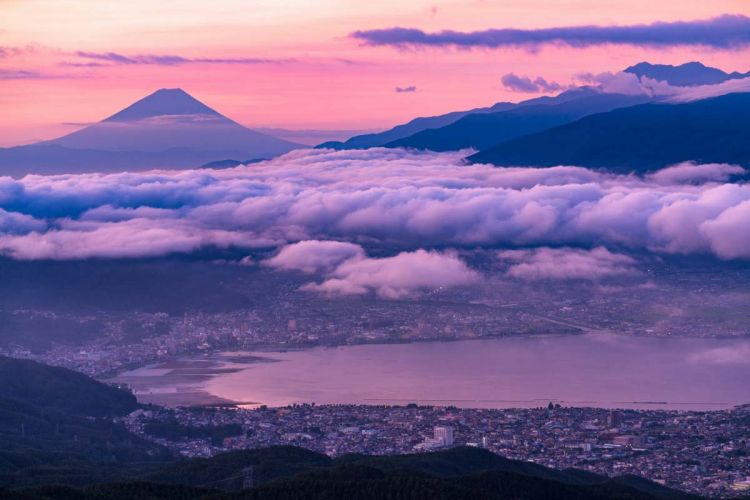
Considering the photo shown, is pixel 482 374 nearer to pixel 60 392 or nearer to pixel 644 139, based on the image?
pixel 60 392

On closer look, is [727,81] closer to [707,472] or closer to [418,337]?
[418,337]

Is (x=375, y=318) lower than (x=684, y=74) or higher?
lower

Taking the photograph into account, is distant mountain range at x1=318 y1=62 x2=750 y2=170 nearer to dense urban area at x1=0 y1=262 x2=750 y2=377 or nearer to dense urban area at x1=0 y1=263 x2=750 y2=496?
dense urban area at x1=0 y1=263 x2=750 y2=496

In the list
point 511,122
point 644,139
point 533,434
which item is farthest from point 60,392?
point 511,122

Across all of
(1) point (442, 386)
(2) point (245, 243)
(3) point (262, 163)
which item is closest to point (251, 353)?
(1) point (442, 386)

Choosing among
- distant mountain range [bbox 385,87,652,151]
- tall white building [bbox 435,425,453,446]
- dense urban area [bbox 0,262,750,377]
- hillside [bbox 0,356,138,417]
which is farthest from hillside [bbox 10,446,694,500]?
distant mountain range [bbox 385,87,652,151]
